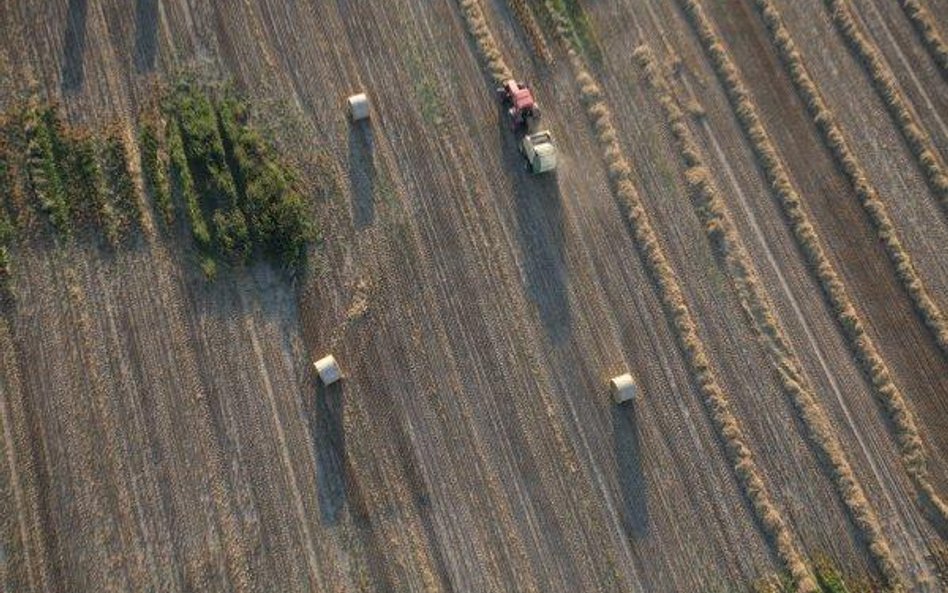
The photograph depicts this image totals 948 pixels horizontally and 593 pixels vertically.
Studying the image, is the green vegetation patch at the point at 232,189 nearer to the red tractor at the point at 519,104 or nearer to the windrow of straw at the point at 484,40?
the red tractor at the point at 519,104

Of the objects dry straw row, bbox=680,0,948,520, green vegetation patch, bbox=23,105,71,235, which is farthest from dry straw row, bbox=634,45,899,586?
green vegetation patch, bbox=23,105,71,235

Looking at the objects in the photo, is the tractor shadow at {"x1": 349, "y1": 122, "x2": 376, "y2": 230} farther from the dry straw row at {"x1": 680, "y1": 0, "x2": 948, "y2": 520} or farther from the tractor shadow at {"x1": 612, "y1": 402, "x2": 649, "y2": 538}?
the dry straw row at {"x1": 680, "y1": 0, "x2": 948, "y2": 520}

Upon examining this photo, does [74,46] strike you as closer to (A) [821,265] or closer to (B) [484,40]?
(B) [484,40]

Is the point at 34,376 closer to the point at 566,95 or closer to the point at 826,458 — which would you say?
the point at 566,95

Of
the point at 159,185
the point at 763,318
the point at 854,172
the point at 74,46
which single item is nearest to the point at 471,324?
the point at 763,318

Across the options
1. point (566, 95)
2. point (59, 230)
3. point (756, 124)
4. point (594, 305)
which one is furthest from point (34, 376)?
point (756, 124)

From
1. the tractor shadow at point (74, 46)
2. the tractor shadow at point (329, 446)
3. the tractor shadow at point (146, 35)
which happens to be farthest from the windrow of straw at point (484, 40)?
the tractor shadow at point (74, 46)
